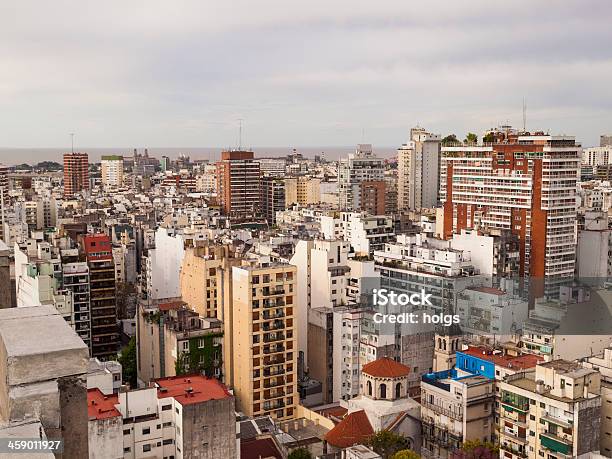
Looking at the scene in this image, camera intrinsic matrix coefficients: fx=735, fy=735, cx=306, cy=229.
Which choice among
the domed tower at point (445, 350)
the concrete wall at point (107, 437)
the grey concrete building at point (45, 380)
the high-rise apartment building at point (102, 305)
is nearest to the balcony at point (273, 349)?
the domed tower at point (445, 350)

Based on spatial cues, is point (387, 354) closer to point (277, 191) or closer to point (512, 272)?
point (512, 272)

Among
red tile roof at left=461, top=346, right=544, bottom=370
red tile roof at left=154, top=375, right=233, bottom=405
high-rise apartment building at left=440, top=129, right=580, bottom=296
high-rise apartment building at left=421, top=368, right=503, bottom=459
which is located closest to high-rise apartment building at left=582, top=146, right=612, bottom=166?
high-rise apartment building at left=440, top=129, right=580, bottom=296

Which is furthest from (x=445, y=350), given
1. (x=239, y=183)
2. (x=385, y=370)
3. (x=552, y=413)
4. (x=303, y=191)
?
(x=303, y=191)

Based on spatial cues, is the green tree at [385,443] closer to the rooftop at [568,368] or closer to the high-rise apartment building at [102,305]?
the rooftop at [568,368]

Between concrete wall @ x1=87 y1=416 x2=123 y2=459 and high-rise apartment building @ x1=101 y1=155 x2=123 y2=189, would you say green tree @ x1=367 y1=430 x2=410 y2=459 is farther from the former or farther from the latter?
high-rise apartment building @ x1=101 y1=155 x2=123 y2=189

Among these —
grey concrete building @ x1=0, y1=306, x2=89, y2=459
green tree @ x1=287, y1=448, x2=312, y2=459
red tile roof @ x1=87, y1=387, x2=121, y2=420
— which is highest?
grey concrete building @ x1=0, y1=306, x2=89, y2=459
